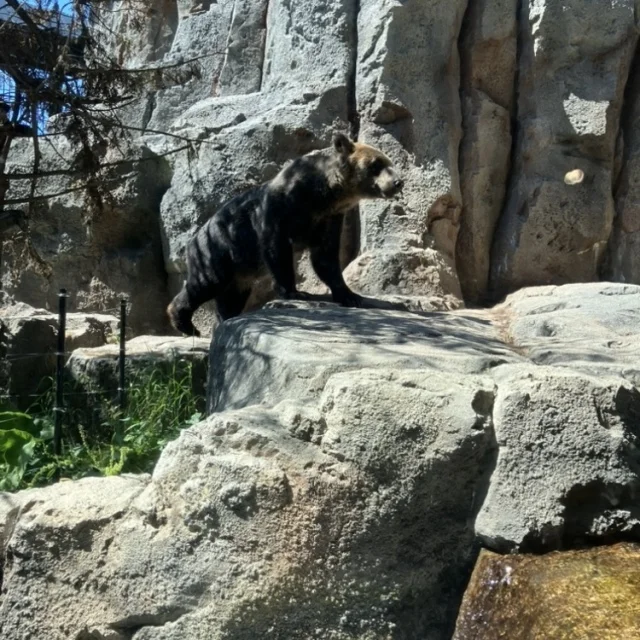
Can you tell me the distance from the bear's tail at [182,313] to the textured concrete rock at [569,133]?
10.7 feet

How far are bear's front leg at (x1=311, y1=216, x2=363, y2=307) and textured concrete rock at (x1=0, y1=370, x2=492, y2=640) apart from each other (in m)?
3.42

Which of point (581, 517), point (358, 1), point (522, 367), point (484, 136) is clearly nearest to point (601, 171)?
point (484, 136)

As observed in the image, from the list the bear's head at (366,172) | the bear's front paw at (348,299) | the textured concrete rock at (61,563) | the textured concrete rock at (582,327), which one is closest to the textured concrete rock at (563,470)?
the textured concrete rock at (582,327)

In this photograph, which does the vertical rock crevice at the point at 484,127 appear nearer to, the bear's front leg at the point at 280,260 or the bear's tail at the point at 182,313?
the bear's front leg at the point at 280,260

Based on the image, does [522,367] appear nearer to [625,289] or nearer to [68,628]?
[68,628]

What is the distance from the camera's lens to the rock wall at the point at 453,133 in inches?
336

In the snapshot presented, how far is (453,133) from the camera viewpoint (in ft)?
28.7

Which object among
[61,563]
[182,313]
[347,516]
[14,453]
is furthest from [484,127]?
[61,563]

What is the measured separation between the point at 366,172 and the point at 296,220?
78 centimetres

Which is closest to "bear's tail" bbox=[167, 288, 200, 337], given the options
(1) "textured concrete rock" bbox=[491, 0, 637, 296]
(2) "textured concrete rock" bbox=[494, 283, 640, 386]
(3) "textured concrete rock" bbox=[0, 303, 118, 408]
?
(3) "textured concrete rock" bbox=[0, 303, 118, 408]

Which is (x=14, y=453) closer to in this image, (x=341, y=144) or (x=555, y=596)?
(x=341, y=144)

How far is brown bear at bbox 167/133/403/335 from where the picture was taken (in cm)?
738

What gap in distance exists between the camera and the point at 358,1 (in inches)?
357

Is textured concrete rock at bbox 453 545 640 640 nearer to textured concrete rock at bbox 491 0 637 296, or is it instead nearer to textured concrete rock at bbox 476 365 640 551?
textured concrete rock at bbox 476 365 640 551
